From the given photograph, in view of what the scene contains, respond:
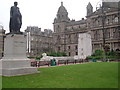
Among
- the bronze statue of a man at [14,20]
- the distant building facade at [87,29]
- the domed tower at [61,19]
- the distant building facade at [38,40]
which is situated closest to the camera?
the bronze statue of a man at [14,20]

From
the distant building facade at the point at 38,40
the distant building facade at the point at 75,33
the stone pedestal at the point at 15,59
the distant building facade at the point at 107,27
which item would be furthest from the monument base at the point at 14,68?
the distant building facade at the point at 38,40

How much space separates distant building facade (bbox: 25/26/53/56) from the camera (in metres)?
96.9

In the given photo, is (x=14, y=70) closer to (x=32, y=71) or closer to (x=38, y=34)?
(x=32, y=71)

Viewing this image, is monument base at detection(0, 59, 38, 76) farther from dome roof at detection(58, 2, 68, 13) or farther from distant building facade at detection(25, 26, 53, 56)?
dome roof at detection(58, 2, 68, 13)

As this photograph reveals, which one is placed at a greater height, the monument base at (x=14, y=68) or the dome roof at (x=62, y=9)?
the dome roof at (x=62, y=9)

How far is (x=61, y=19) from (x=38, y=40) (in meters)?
19.0

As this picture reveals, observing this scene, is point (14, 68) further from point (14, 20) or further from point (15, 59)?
point (14, 20)

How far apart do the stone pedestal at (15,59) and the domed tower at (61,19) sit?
79.6m

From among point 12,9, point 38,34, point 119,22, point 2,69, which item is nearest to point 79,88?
point 2,69

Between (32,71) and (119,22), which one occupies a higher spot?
(119,22)

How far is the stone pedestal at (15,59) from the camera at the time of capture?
12.7 meters

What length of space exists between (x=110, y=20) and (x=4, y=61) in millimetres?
66426

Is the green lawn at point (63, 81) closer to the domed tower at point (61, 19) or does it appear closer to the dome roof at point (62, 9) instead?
the domed tower at point (61, 19)

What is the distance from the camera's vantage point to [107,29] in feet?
243
